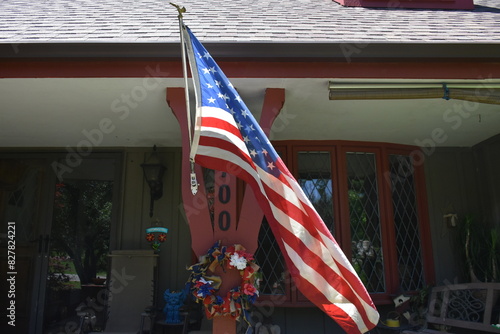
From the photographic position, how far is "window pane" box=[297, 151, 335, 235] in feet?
14.0

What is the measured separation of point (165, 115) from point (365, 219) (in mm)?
2333

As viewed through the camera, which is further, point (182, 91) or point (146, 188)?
point (146, 188)

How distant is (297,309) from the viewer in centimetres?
404

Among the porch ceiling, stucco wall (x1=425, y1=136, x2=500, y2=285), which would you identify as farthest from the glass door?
stucco wall (x1=425, y1=136, x2=500, y2=285)

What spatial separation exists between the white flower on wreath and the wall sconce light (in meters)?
2.08

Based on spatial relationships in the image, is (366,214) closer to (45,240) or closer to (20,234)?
(45,240)

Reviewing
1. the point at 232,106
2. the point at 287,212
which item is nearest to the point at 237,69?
the point at 232,106

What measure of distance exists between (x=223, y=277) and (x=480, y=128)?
10.5 feet

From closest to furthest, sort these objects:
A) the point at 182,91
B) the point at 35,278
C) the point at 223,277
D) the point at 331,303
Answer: the point at 331,303
the point at 223,277
the point at 182,91
the point at 35,278

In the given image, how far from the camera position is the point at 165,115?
3756mm

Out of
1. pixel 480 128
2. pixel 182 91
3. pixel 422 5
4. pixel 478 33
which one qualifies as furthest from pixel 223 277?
pixel 422 5

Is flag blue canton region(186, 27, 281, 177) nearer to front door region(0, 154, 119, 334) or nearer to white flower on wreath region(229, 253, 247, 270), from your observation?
white flower on wreath region(229, 253, 247, 270)

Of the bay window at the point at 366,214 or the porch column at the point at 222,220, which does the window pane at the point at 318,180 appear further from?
the porch column at the point at 222,220

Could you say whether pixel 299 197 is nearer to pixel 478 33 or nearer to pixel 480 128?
pixel 478 33
